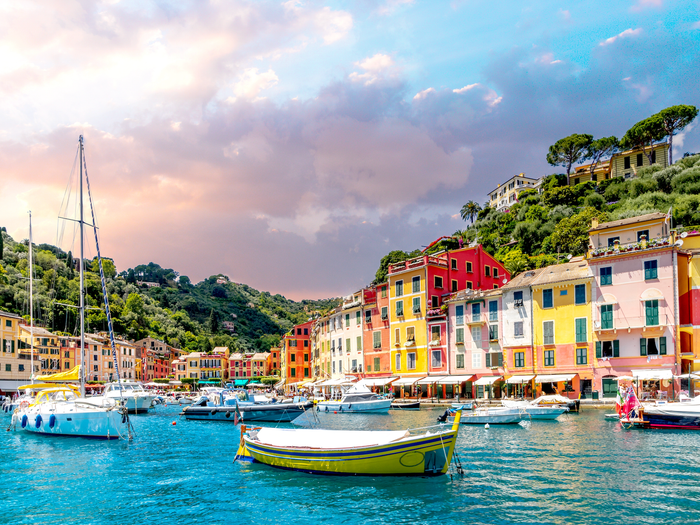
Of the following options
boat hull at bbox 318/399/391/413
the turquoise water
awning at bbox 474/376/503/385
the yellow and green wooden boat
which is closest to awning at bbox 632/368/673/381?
awning at bbox 474/376/503/385

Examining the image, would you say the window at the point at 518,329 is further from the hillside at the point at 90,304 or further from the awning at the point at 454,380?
the hillside at the point at 90,304

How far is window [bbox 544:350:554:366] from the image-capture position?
52.2 meters

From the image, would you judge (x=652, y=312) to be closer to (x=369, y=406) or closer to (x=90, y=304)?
(x=369, y=406)

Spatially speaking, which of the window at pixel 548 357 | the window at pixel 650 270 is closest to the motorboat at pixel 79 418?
the window at pixel 548 357

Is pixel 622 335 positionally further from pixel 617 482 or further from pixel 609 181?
pixel 609 181

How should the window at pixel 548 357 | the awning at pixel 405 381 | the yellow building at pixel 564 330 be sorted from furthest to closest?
the awning at pixel 405 381 → the window at pixel 548 357 → the yellow building at pixel 564 330

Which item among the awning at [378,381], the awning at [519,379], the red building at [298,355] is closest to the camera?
the awning at [519,379]

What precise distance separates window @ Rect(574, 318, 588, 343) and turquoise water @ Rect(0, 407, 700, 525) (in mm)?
20921

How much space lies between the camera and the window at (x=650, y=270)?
4616 cm

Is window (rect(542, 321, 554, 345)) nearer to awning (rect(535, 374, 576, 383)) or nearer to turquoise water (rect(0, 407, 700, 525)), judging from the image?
awning (rect(535, 374, 576, 383))

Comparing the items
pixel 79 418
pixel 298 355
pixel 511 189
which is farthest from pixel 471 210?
pixel 79 418

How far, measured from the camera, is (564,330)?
51438 millimetres

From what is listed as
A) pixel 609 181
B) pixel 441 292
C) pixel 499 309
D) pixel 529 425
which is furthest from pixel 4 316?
pixel 609 181

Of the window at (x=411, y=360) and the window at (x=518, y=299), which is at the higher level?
the window at (x=518, y=299)
